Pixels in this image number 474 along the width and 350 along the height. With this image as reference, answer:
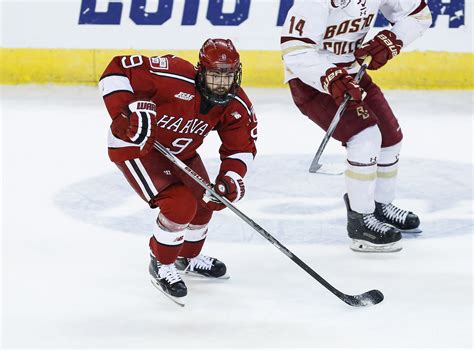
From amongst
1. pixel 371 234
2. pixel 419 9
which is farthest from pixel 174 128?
pixel 419 9

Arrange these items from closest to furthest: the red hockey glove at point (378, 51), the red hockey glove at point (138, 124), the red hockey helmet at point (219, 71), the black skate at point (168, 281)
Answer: the red hockey glove at point (138, 124), the red hockey helmet at point (219, 71), the black skate at point (168, 281), the red hockey glove at point (378, 51)

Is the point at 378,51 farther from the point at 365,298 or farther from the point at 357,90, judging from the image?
the point at 365,298

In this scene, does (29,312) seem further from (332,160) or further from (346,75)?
(332,160)

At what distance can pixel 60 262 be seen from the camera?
3674 millimetres

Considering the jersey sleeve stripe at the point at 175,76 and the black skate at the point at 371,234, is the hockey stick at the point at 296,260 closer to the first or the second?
the jersey sleeve stripe at the point at 175,76

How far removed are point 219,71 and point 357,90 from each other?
70 cm

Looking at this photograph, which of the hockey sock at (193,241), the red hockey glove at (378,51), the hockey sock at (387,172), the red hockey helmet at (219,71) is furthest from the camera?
the hockey sock at (387,172)

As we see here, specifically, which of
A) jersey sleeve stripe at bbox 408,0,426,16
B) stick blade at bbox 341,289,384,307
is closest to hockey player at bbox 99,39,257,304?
stick blade at bbox 341,289,384,307

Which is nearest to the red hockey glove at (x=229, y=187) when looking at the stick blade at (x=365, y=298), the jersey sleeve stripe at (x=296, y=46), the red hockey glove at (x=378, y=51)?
the stick blade at (x=365, y=298)

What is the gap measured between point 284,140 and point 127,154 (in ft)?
7.30

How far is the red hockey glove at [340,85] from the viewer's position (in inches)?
146

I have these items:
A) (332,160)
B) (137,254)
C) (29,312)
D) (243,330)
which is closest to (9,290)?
(29,312)

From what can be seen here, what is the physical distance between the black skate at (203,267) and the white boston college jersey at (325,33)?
0.75m

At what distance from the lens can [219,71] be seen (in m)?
3.18
